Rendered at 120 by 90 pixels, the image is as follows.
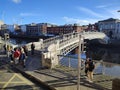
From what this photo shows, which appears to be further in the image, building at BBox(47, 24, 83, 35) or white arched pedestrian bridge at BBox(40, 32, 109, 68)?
building at BBox(47, 24, 83, 35)

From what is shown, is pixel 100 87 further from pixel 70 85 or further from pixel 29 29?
pixel 29 29

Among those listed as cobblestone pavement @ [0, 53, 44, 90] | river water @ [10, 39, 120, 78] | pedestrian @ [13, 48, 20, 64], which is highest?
pedestrian @ [13, 48, 20, 64]

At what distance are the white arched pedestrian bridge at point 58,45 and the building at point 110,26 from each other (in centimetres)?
4250

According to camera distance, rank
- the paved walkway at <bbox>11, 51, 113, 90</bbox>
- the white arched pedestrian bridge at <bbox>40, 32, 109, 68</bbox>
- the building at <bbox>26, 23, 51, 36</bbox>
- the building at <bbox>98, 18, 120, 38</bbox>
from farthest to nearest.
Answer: the building at <bbox>26, 23, 51, 36</bbox> < the building at <bbox>98, 18, 120, 38</bbox> < the white arched pedestrian bridge at <bbox>40, 32, 109, 68</bbox> < the paved walkway at <bbox>11, 51, 113, 90</bbox>

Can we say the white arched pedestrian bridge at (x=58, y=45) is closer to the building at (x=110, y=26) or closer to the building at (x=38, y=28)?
the building at (x=110, y=26)

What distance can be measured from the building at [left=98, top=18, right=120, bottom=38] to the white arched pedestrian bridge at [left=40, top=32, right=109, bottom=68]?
4250 cm

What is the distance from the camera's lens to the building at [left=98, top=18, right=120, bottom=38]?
13351cm

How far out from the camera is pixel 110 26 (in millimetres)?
139375

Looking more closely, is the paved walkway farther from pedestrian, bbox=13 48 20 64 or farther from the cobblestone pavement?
pedestrian, bbox=13 48 20 64

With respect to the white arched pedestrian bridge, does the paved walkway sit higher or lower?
lower

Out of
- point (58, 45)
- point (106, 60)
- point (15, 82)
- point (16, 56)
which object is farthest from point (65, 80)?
point (106, 60)

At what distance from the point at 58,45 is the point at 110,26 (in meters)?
106

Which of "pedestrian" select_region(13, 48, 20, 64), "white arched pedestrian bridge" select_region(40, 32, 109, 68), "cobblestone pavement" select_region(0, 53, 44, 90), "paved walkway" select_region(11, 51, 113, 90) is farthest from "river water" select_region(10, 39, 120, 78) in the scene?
"pedestrian" select_region(13, 48, 20, 64)

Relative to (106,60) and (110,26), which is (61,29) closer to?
(110,26)
